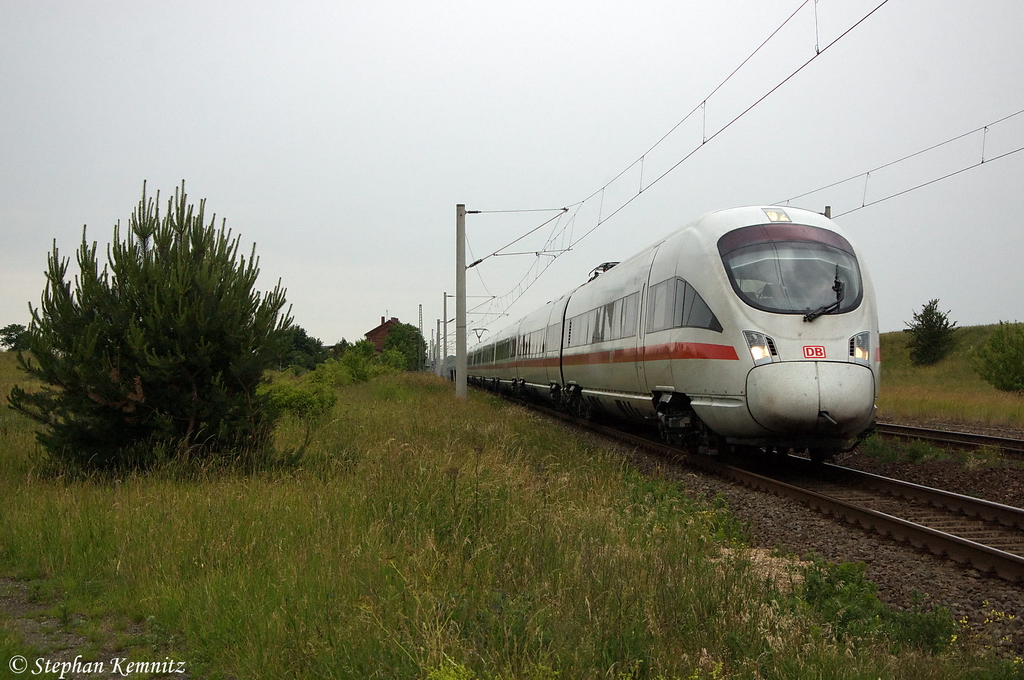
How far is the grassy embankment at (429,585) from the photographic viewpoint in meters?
3.76

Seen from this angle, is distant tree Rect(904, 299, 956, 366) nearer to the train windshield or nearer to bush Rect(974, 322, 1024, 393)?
bush Rect(974, 322, 1024, 393)

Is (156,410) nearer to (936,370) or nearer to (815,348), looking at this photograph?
(815,348)

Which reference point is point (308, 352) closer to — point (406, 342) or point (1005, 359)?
point (406, 342)

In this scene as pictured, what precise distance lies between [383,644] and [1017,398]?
2599 cm

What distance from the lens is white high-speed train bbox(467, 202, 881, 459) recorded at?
916 centimetres

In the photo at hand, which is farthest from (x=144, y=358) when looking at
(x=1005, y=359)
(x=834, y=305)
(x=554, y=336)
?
(x=1005, y=359)

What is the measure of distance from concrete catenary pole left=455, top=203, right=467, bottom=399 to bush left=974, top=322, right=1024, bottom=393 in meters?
17.7

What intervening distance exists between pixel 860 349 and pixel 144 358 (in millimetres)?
7965

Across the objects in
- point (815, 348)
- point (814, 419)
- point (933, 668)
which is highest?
point (815, 348)

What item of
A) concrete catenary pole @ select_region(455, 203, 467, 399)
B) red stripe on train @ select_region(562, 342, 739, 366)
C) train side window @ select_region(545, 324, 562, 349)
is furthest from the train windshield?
concrete catenary pole @ select_region(455, 203, 467, 399)

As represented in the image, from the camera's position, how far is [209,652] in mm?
3959

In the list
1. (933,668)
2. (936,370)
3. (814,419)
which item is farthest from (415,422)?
(936,370)

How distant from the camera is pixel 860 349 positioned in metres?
9.44

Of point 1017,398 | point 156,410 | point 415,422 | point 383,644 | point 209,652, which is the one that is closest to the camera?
point 383,644
